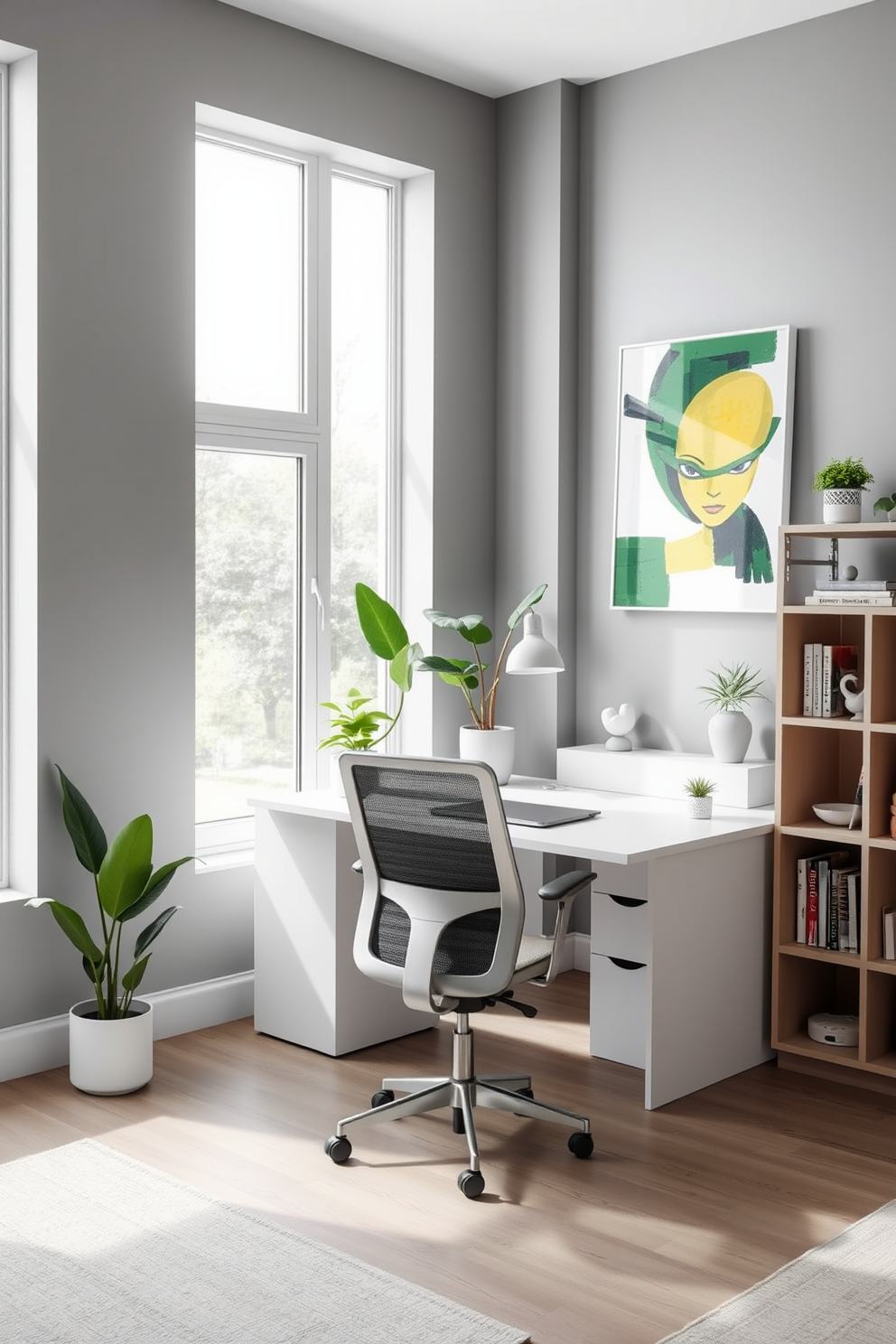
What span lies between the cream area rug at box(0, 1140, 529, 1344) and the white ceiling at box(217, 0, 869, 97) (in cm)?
323

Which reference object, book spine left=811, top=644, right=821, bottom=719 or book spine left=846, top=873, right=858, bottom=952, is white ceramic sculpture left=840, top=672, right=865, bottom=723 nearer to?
book spine left=811, top=644, right=821, bottom=719

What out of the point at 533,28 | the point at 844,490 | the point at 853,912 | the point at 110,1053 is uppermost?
the point at 533,28

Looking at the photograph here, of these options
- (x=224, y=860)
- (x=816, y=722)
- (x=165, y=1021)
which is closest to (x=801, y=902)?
(x=816, y=722)

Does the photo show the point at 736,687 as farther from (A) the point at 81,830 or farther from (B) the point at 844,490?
(A) the point at 81,830

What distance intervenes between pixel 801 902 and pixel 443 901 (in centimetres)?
127

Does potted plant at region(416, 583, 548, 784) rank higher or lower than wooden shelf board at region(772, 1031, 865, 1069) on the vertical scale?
higher

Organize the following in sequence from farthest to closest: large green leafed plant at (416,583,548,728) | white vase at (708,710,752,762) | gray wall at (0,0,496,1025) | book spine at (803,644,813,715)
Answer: large green leafed plant at (416,583,548,728), white vase at (708,710,752,762), book spine at (803,644,813,715), gray wall at (0,0,496,1025)

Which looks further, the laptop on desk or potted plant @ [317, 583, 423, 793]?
potted plant @ [317, 583, 423, 793]

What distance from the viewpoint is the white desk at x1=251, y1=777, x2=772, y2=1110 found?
339 centimetres

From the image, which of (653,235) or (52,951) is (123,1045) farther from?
(653,235)

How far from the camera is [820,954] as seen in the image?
142 inches

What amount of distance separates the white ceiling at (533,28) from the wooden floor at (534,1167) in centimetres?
301

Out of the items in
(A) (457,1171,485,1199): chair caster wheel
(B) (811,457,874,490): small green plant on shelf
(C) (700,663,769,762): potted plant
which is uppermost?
(B) (811,457,874,490): small green plant on shelf

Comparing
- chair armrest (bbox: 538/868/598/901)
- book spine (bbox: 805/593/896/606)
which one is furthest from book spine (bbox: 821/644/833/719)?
chair armrest (bbox: 538/868/598/901)
